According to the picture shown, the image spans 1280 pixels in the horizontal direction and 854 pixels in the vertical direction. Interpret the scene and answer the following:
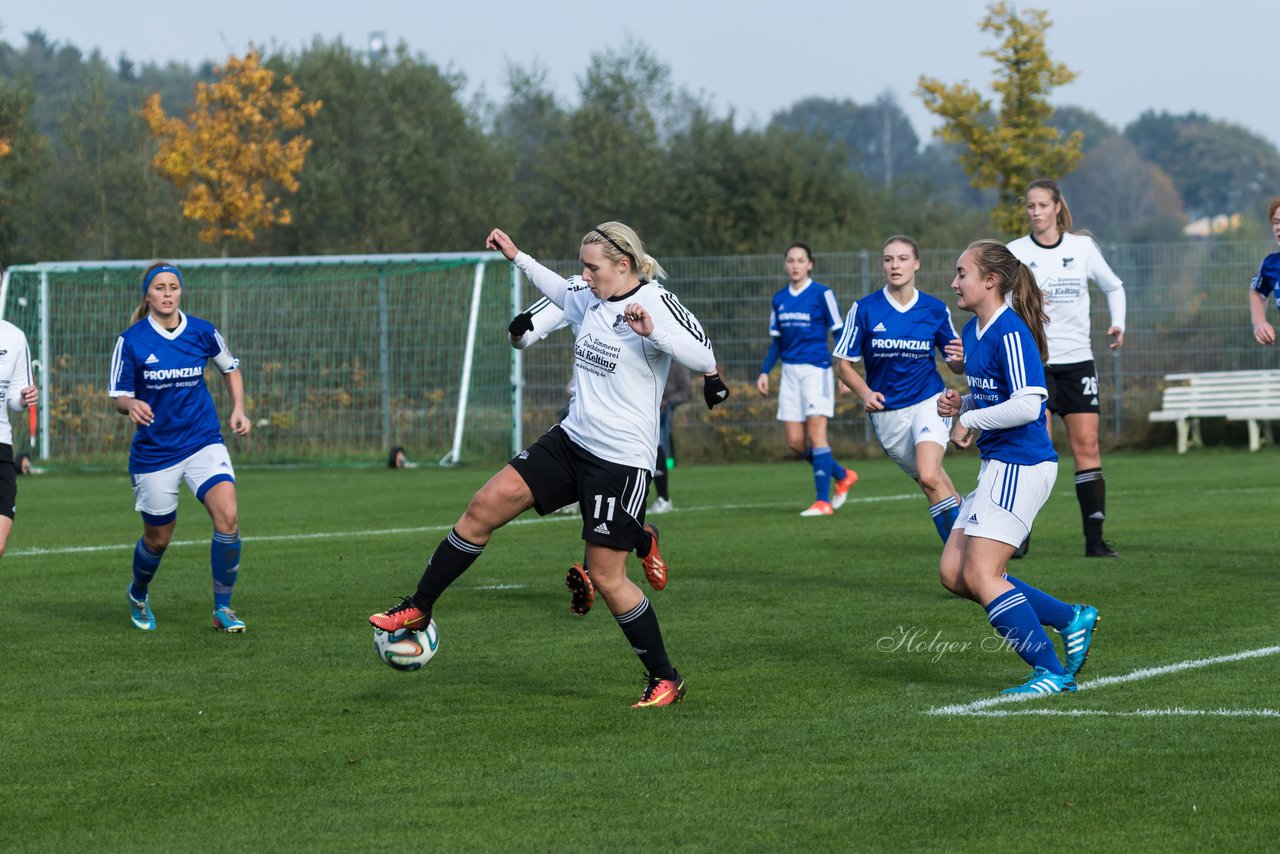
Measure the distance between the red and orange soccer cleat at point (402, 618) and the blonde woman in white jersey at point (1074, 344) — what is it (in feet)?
18.7

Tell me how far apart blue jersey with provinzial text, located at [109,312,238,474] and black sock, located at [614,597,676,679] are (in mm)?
3343

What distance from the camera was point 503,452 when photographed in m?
24.3

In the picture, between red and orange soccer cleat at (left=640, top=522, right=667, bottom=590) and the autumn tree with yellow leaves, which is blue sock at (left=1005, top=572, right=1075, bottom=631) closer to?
red and orange soccer cleat at (left=640, top=522, right=667, bottom=590)

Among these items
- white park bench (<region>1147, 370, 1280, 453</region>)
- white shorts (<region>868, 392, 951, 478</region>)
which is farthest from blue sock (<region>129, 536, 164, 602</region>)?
white park bench (<region>1147, 370, 1280, 453</region>)

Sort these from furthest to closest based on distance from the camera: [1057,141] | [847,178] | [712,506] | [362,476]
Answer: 1. [847,178]
2. [1057,141]
3. [362,476]
4. [712,506]

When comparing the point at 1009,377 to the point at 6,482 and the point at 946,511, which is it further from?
the point at 6,482

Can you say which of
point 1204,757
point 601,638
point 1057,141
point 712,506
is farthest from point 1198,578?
point 1057,141

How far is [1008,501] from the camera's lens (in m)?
6.90

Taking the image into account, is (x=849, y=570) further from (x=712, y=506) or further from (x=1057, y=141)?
(x=1057, y=141)

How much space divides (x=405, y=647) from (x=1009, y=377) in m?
2.65

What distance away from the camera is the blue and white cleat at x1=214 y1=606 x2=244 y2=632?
9008mm

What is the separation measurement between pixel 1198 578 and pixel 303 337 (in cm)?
1695

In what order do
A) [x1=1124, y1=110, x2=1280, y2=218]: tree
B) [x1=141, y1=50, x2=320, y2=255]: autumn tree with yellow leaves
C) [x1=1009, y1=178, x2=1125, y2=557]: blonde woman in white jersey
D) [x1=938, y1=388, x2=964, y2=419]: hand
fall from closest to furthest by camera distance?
[x1=938, y1=388, x2=964, y2=419]: hand, [x1=1009, y1=178, x2=1125, y2=557]: blonde woman in white jersey, [x1=141, y1=50, x2=320, y2=255]: autumn tree with yellow leaves, [x1=1124, y1=110, x2=1280, y2=218]: tree

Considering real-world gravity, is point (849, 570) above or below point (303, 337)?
below
